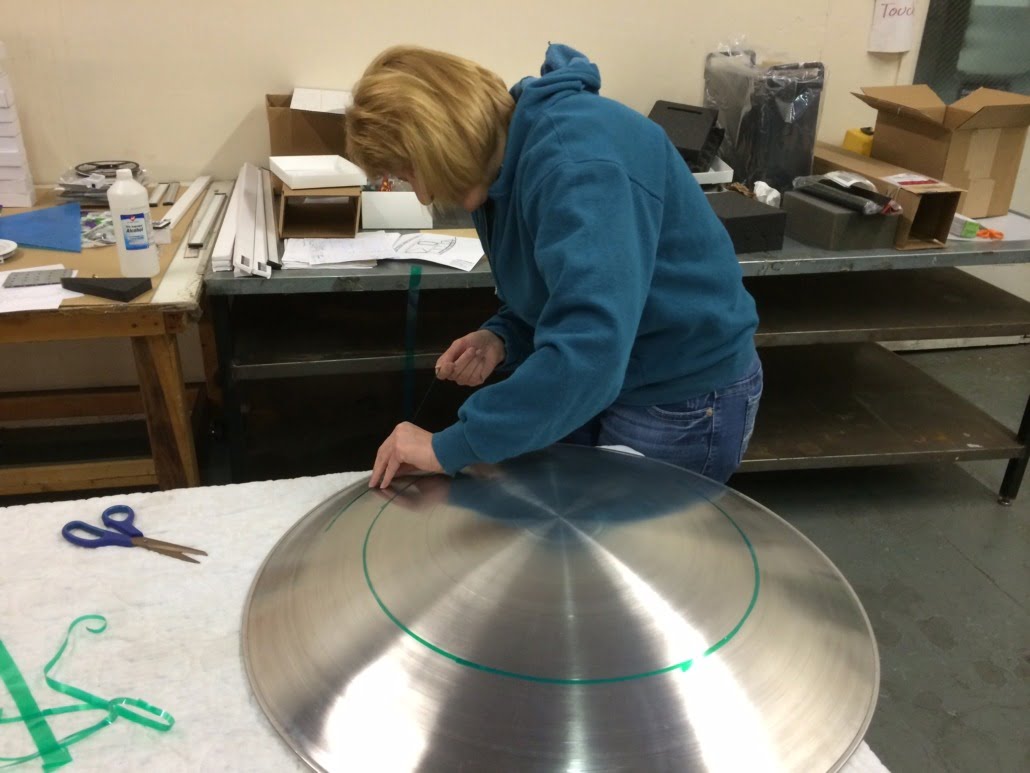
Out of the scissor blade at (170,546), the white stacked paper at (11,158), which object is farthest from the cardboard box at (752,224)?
the white stacked paper at (11,158)

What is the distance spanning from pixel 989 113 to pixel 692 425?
141cm

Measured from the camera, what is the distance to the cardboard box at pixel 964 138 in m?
2.12

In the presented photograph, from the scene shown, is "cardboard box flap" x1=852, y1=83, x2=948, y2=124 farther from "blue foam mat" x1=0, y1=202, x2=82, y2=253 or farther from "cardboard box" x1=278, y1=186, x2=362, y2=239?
"blue foam mat" x1=0, y1=202, x2=82, y2=253

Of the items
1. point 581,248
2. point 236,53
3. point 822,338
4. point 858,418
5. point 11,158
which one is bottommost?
point 858,418

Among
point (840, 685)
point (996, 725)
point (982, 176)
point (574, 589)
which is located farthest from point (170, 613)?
point (982, 176)

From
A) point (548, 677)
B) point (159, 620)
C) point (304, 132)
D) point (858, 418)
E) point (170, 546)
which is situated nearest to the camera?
point (548, 677)

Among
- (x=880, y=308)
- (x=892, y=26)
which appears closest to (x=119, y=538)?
(x=880, y=308)

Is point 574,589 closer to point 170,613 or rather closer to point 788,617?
point 788,617

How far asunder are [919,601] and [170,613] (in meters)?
1.84

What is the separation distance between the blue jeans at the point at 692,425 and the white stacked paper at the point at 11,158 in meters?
1.61

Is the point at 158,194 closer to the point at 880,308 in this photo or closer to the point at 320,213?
the point at 320,213

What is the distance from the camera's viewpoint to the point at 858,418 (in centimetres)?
241

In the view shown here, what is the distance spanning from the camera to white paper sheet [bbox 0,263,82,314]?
1.57 meters

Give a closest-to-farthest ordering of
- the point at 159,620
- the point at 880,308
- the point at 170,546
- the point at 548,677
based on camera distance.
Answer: the point at 548,677, the point at 159,620, the point at 170,546, the point at 880,308
